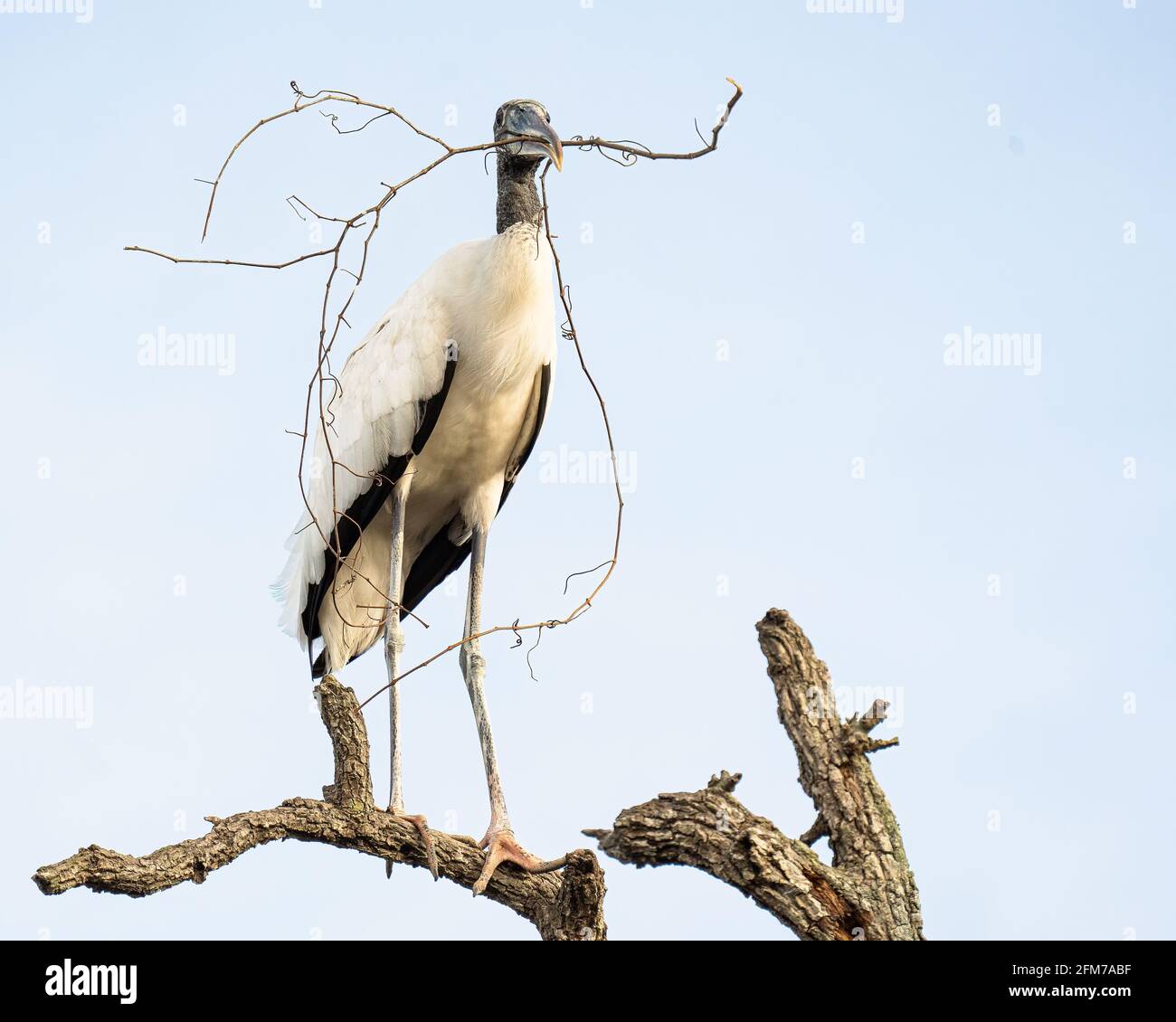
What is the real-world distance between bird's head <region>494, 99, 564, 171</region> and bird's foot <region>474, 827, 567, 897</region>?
2.66 metres

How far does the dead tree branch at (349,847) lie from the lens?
4520 millimetres

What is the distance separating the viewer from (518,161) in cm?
662

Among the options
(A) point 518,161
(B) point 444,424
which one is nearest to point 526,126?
(A) point 518,161

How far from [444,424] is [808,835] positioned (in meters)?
2.80

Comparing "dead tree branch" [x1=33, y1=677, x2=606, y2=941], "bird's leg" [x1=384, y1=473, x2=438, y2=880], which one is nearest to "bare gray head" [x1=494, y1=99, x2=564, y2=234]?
"bird's leg" [x1=384, y1=473, x2=438, y2=880]

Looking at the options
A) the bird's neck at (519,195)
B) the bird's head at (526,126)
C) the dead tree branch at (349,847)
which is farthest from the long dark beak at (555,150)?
the dead tree branch at (349,847)

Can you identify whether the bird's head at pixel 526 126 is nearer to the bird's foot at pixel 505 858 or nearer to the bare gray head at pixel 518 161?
the bare gray head at pixel 518 161

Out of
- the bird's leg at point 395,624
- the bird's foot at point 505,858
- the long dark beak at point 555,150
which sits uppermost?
the long dark beak at point 555,150

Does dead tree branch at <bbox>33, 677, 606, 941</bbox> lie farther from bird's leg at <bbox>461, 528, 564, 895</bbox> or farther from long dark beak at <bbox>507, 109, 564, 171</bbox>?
long dark beak at <bbox>507, 109, 564, 171</bbox>

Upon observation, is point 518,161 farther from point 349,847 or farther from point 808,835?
point 808,835

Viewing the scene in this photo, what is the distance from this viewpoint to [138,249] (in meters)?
Result: 4.59

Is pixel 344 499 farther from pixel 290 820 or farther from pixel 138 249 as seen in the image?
pixel 138 249
